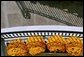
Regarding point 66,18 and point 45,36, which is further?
point 66,18

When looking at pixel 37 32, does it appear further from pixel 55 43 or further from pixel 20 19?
pixel 20 19

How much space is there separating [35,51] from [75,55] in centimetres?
11

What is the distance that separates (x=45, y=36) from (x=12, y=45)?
0.33 ft

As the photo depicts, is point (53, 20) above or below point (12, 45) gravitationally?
below

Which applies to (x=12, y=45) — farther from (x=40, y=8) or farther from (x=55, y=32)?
(x=40, y=8)

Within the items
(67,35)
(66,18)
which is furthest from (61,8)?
(67,35)

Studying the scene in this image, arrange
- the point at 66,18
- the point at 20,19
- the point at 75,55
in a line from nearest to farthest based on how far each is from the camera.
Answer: the point at 75,55
the point at 66,18
the point at 20,19

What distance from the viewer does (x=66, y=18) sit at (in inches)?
73.0

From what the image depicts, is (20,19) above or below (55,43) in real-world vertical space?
below

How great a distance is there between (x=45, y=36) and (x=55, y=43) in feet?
0.14

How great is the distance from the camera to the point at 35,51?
83 cm

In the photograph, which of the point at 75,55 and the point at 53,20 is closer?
the point at 75,55

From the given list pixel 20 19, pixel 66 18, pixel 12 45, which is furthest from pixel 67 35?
pixel 20 19

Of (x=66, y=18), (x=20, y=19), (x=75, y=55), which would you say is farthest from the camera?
(x=20, y=19)
